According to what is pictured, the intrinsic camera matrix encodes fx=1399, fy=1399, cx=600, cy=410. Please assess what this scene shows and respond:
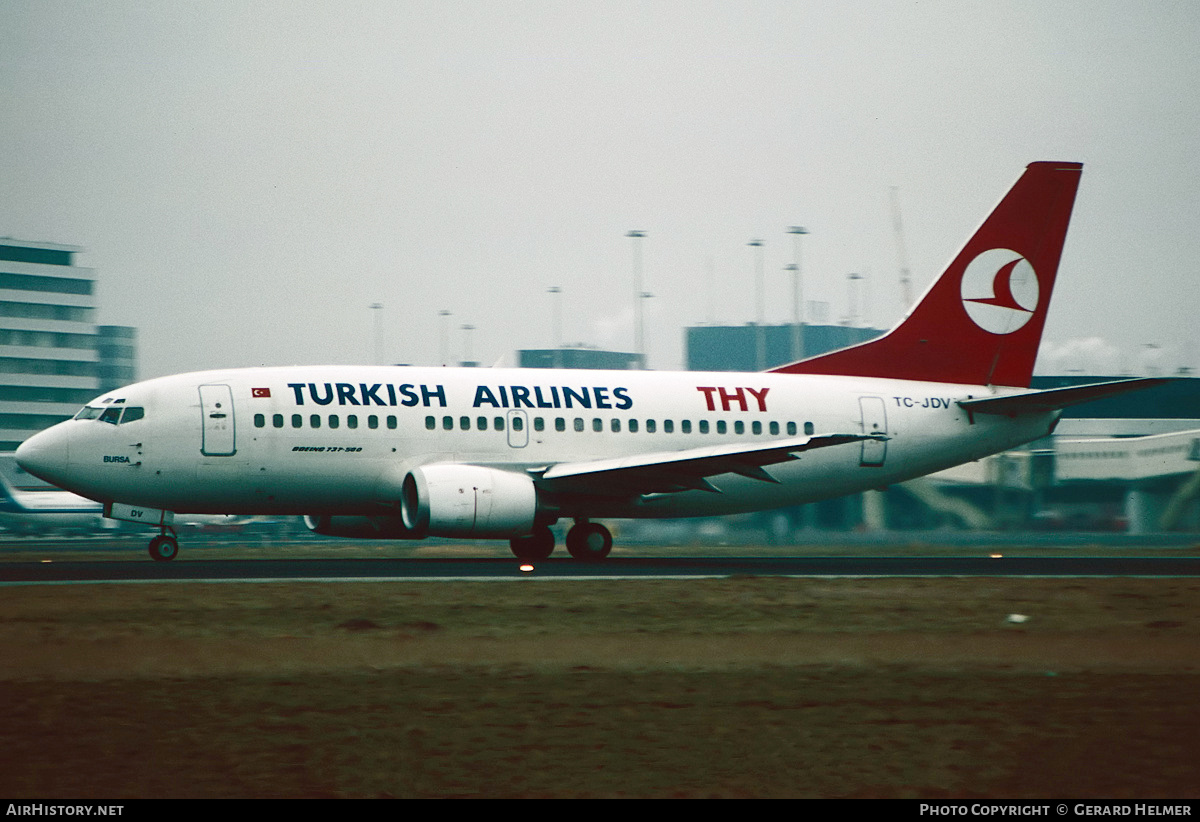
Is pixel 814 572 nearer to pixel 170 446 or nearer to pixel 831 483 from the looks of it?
pixel 831 483

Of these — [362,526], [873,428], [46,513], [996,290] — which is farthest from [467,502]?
[46,513]

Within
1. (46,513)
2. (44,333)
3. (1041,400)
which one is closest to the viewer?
(1041,400)

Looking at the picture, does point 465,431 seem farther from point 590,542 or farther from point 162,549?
point 162,549

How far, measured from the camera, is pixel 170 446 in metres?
30.3

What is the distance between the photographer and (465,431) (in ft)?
107

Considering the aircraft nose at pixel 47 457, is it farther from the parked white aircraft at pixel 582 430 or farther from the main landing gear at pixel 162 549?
the main landing gear at pixel 162 549

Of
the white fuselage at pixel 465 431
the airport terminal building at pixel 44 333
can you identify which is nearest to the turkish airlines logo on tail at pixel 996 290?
the white fuselage at pixel 465 431

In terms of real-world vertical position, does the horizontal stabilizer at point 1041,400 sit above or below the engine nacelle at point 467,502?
above

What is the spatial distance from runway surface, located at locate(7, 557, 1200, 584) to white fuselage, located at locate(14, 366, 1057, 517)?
1685 mm

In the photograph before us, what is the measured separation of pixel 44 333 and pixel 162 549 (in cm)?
15284

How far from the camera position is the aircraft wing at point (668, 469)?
31.3 metres

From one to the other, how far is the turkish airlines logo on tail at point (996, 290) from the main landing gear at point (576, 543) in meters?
12.5

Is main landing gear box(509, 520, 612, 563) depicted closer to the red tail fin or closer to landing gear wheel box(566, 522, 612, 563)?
landing gear wheel box(566, 522, 612, 563)

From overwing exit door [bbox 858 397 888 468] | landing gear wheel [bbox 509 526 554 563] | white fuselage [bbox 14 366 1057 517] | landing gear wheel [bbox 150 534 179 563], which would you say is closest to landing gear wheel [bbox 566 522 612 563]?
white fuselage [bbox 14 366 1057 517]
